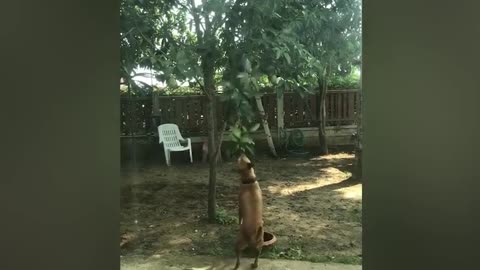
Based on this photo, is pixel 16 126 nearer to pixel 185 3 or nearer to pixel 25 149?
pixel 25 149

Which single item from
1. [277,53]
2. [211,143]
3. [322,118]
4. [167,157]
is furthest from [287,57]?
[167,157]

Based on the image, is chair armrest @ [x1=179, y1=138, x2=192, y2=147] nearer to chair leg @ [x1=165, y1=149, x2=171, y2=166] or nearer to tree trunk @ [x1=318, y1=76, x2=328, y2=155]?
chair leg @ [x1=165, y1=149, x2=171, y2=166]

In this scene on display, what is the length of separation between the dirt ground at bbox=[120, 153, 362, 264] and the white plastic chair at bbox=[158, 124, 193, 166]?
0.16 ft

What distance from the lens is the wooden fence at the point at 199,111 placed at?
1.05 m

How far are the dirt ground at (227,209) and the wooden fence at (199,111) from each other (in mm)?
94

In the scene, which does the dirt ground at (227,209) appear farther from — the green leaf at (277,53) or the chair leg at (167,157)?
the green leaf at (277,53)

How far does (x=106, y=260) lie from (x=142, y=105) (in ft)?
1.25

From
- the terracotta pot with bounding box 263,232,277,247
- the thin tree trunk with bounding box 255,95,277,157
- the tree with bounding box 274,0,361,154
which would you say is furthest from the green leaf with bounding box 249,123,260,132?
the terracotta pot with bounding box 263,232,277,247

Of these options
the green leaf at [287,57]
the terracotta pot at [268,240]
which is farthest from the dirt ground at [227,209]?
the green leaf at [287,57]

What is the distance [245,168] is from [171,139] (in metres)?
0.20

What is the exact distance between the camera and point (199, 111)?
112 centimetres

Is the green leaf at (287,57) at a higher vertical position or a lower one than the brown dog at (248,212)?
higher

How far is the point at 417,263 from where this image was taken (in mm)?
902

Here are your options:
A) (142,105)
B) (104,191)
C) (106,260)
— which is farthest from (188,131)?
(106,260)
